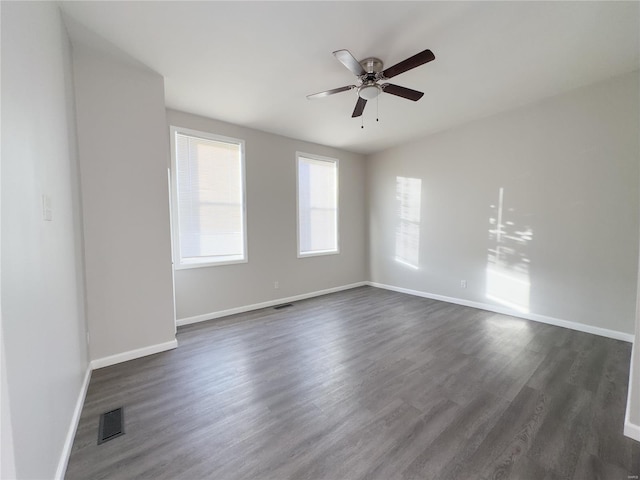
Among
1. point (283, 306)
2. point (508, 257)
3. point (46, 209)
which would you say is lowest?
point (283, 306)

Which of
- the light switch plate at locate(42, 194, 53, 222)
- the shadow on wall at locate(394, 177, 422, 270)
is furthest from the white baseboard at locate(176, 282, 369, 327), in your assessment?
the light switch plate at locate(42, 194, 53, 222)

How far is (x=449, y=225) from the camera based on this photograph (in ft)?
14.9

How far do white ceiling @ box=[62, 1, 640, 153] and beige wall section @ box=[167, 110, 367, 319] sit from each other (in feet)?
2.38

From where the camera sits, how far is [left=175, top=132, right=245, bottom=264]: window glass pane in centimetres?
362

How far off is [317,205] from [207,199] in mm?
2071

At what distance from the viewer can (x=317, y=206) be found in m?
5.18

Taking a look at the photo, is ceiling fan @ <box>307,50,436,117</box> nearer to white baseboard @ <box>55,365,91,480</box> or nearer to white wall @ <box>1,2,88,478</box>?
white wall @ <box>1,2,88,478</box>

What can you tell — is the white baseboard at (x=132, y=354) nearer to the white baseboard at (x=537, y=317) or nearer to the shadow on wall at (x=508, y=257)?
the white baseboard at (x=537, y=317)

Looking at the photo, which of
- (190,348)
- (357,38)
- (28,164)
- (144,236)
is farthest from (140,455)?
(357,38)

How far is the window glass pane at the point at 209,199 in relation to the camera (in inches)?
142

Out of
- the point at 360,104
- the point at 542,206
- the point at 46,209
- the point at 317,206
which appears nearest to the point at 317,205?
the point at 317,206

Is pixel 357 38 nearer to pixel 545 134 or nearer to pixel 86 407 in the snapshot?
pixel 545 134

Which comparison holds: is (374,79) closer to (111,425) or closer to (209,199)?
(209,199)

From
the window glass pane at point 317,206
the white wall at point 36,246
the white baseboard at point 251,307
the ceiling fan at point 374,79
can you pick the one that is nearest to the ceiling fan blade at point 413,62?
the ceiling fan at point 374,79
